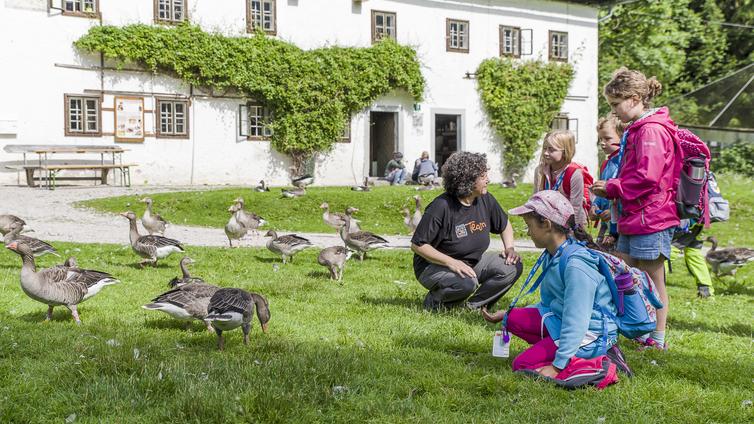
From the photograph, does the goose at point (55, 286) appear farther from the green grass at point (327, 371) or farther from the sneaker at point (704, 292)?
the sneaker at point (704, 292)

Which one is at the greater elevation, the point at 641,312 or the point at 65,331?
the point at 641,312

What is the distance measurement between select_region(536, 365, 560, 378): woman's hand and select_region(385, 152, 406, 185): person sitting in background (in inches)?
979

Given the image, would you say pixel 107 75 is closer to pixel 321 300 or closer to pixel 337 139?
pixel 337 139

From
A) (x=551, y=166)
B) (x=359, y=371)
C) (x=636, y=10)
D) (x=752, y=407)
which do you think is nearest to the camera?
(x=752, y=407)

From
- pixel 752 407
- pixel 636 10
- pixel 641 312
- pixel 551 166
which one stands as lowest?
pixel 752 407

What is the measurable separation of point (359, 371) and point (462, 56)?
2993cm

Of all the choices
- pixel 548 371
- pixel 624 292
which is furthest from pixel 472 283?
pixel 624 292

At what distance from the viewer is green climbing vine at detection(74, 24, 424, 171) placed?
2731cm

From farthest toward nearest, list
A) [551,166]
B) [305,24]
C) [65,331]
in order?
1. [305,24]
2. [551,166]
3. [65,331]

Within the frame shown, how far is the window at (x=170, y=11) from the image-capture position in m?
27.7

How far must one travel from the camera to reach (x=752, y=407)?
5.23 metres

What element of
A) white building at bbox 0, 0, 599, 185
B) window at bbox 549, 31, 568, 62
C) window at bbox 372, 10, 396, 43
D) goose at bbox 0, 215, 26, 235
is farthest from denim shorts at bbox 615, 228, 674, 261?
window at bbox 549, 31, 568, 62

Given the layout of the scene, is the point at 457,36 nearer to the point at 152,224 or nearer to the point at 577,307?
the point at 152,224

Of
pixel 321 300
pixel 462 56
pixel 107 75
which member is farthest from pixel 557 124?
pixel 321 300
